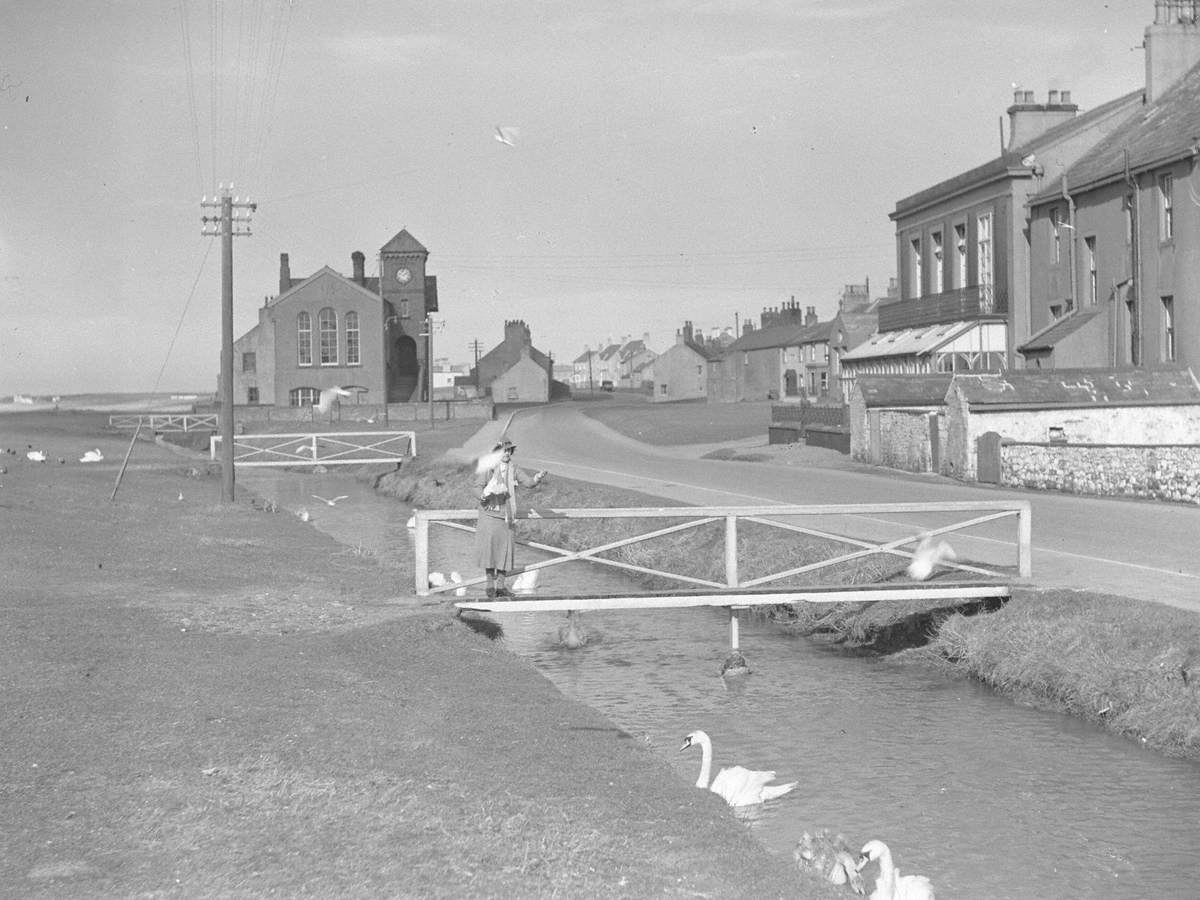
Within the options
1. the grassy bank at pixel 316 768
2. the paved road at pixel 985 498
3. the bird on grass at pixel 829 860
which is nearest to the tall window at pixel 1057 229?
the paved road at pixel 985 498

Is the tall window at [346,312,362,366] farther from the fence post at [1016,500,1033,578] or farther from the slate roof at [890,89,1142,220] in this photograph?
the fence post at [1016,500,1033,578]

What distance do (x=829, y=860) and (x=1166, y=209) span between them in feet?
102

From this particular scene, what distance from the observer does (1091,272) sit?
39844mm

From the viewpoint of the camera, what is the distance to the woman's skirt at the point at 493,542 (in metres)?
15.6

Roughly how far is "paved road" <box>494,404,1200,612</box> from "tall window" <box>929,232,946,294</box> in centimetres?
988

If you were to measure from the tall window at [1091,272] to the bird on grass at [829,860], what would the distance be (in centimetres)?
3367

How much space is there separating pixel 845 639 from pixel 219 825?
37.4ft

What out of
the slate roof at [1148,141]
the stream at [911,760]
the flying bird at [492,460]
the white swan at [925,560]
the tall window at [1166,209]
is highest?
the slate roof at [1148,141]

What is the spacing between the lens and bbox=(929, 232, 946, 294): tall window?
49.1 metres

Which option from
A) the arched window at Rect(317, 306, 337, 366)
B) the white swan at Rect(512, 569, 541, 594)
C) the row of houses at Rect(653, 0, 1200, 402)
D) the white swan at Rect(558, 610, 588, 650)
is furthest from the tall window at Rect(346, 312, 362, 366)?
the white swan at Rect(558, 610, 588, 650)

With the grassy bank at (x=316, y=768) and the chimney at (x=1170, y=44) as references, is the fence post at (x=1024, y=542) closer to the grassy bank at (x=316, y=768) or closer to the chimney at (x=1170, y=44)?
the grassy bank at (x=316, y=768)

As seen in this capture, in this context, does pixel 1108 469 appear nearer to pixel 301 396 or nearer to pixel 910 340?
pixel 910 340

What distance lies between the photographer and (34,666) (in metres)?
12.5

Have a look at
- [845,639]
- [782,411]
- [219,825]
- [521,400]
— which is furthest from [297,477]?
[521,400]
